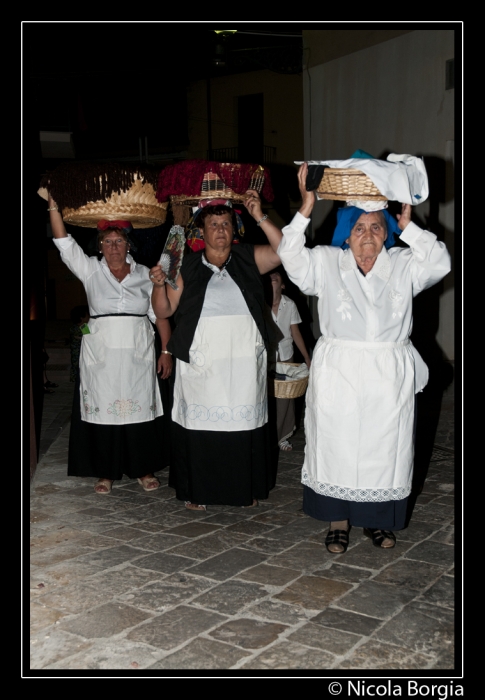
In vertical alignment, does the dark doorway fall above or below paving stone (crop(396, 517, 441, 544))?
above

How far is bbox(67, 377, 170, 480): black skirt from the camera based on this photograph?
558 cm

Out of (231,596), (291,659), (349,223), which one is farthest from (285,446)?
(291,659)

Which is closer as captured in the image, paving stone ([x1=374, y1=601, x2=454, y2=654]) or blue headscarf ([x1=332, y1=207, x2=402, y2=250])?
paving stone ([x1=374, y1=601, x2=454, y2=654])

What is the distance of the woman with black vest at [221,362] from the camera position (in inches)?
191

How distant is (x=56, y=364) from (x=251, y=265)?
385 inches

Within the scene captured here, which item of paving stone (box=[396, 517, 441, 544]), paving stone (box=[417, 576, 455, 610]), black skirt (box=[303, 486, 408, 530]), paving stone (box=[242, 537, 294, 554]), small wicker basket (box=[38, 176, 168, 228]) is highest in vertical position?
small wicker basket (box=[38, 176, 168, 228])

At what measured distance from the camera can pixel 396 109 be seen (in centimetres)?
1078

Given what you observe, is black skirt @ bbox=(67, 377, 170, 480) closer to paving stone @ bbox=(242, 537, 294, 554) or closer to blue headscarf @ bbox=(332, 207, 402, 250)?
paving stone @ bbox=(242, 537, 294, 554)

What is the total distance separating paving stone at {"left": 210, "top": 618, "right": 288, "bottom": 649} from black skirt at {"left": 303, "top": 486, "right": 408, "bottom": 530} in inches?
41.3

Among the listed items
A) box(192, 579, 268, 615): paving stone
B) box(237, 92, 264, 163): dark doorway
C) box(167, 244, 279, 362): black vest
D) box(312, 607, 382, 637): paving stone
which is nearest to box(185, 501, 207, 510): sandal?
box(167, 244, 279, 362): black vest

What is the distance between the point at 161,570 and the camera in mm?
4023

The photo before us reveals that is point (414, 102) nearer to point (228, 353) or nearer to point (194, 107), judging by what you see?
point (228, 353)

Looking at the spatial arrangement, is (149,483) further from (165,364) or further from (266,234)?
(266,234)

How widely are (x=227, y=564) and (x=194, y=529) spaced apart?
2.09ft
